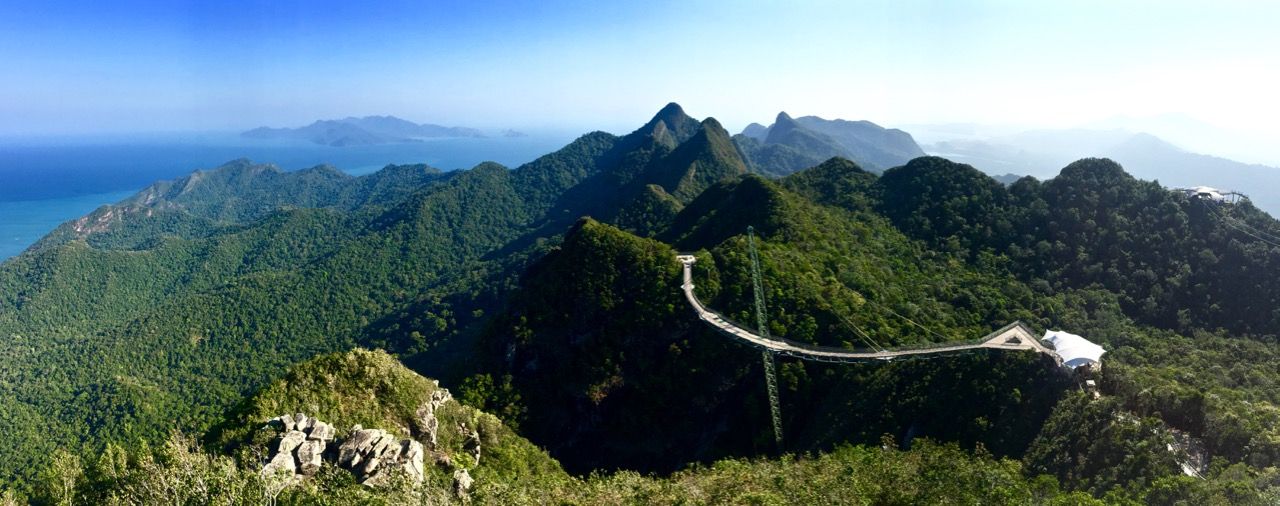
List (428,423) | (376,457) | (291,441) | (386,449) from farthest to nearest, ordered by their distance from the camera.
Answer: (428,423) → (386,449) → (376,457) → (291,441)

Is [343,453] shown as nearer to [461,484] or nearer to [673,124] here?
[461,484]

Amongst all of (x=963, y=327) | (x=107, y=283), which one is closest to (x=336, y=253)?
(x=107, y=283)

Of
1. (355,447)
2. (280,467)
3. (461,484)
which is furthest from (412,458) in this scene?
(280,467)

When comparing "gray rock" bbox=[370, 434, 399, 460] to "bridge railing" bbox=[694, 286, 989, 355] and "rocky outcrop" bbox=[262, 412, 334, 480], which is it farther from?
"bridge railing" bbox=[694, 286, 989, 355]

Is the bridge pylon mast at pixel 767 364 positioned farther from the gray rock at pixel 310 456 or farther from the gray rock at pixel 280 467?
the gray rock at pixel 280 467

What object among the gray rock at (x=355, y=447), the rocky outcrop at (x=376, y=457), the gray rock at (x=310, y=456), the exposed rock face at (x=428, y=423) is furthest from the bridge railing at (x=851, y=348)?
the gray rock at (x=310, y=456)

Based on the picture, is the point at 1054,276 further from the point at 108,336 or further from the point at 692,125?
the point at 692,125
